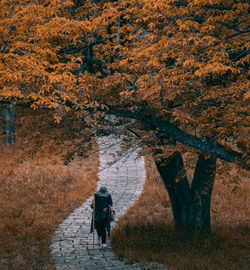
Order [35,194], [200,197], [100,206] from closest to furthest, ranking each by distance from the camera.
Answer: [100,206] < [200,197] < [35,194]

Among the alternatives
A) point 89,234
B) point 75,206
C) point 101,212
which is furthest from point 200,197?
point 75,206

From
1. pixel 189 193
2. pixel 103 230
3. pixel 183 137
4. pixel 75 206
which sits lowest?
pixel 103 230

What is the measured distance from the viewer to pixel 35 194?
12.9 metres

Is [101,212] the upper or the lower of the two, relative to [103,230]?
upper

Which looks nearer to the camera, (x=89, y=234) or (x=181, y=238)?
(x=181, y=238)

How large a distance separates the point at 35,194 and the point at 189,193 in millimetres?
6613

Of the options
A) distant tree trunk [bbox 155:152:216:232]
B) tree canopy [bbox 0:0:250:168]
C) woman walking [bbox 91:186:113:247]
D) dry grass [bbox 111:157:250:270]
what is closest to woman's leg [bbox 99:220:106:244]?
woman walking [bbox 91:186:113:247]

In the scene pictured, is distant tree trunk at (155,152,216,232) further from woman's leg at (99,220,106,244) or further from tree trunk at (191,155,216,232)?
woman's leg at (99,220,106,244)

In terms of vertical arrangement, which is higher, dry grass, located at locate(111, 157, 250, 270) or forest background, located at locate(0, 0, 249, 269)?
forest background, located at locate(0, 0, 249, 269)

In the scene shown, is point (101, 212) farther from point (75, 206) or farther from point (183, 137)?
point (75, 206)

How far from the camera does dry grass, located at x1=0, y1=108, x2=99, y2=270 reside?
804 centimetres

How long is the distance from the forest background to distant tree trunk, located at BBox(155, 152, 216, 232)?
30mm

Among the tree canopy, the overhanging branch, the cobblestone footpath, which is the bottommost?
the cobblestone footpath

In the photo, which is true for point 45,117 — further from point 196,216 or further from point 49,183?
point 49,183
